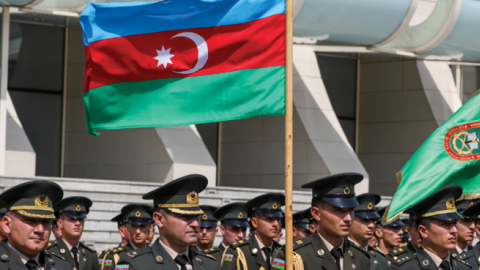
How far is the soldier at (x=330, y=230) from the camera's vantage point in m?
6.03

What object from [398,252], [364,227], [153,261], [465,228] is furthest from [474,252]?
[153,261]

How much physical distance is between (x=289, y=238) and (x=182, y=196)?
0.83 metres

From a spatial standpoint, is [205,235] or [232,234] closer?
[232,234]

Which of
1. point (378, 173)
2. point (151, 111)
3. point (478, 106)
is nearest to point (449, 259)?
point (478, 106)

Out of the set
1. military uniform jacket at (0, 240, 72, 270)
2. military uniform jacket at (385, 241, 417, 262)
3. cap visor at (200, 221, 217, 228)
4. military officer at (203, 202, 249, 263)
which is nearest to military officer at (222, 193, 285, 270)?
military officer at (203, 202, 249, 263)

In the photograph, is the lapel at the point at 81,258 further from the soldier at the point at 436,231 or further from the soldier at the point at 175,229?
the soldier at the point at 436,231

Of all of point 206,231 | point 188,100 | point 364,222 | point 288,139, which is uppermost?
point 188,100

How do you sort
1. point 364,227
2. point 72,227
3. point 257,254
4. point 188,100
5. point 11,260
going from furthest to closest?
point 72,227 < point 364,227 < point 257,254 < point 188,100 < point 11,260

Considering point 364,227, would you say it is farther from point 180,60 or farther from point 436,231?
point 180,60

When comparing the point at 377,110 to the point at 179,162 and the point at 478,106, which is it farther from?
the point at 478,106

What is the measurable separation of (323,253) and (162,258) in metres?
1.33

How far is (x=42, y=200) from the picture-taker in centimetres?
529

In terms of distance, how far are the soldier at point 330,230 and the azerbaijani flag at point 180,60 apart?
1.10 metres

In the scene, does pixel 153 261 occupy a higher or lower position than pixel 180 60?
lower
